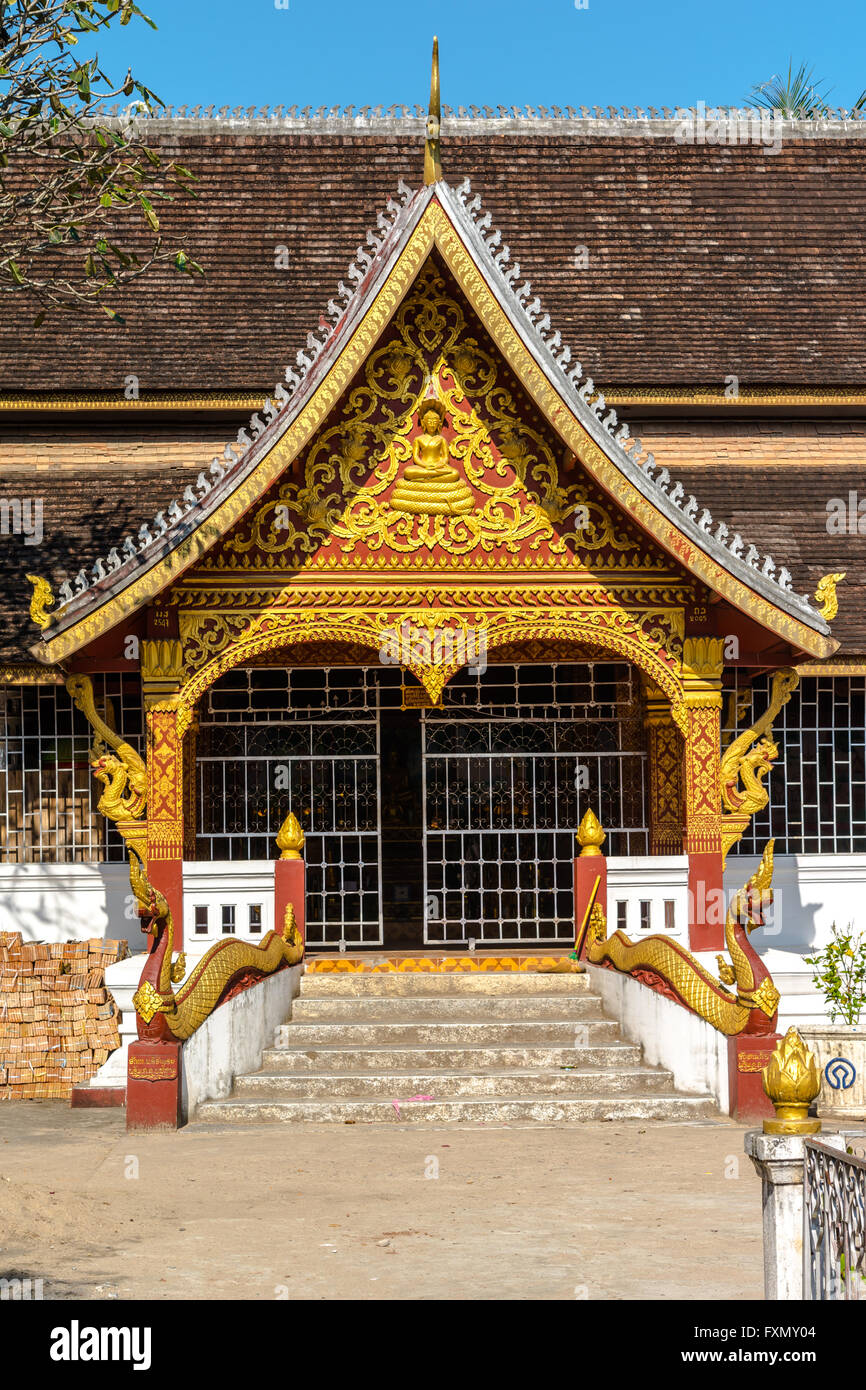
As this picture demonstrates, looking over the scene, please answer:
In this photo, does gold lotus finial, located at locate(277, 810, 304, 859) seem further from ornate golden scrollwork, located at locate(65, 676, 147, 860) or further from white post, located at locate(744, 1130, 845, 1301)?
white post, located at locate(744, 1130, 845, 1301)

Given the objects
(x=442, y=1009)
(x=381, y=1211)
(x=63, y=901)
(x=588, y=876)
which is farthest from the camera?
(x=63, y=901)

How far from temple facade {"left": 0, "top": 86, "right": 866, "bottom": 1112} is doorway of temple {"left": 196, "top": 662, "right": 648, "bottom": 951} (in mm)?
36

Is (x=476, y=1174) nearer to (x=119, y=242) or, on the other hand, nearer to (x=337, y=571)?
(x=337, y=571)

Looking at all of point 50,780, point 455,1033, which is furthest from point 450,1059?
point 50,780

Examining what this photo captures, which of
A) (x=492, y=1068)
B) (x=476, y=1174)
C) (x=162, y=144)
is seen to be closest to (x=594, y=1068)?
(x=492, y=1068)

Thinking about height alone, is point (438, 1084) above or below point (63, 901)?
below

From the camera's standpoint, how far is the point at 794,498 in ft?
48.4

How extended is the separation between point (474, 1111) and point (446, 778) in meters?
4.26

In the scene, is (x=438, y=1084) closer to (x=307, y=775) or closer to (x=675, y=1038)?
(x=675, y=1038)

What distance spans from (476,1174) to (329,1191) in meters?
0.82

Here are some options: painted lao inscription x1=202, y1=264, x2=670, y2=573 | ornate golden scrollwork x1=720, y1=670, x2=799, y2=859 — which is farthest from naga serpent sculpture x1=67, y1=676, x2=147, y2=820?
ornate golden scrollwork x1=720, y1=670, x2=799, y2=859

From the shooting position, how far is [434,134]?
37.9 ft

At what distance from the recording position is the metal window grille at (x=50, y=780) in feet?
45.7

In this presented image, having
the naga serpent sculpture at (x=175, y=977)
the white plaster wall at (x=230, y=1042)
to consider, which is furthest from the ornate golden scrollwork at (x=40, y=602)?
the white plaster wall at (x=230, y=1042)
